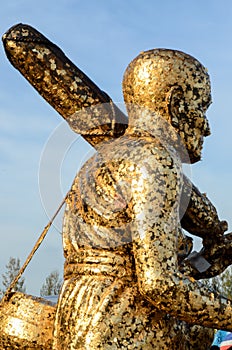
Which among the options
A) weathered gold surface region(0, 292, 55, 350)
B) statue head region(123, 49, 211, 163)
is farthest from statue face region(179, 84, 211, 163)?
weathered gold surface region(0, 292, 55, 350)

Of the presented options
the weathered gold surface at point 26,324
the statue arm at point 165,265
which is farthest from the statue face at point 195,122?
the weathered gold surface at point 26,324

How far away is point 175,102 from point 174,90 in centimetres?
7

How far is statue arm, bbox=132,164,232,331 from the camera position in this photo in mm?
4516

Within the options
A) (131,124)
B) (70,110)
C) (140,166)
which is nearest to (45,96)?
(70,110)

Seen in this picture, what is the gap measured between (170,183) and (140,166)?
0.59 ft

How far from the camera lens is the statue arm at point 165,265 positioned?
4.52 meters

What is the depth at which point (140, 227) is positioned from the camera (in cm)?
457

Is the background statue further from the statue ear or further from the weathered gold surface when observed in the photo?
the weathered gold surface

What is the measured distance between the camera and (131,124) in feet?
16.8

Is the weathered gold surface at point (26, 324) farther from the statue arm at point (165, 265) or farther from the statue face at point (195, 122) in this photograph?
the statue face at point (195, 122)

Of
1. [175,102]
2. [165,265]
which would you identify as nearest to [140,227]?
[165,265]

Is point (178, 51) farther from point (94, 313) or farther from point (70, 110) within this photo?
point (94, 313)

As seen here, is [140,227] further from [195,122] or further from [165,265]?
[195,122]

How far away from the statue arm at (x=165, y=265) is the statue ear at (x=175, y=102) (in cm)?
48
